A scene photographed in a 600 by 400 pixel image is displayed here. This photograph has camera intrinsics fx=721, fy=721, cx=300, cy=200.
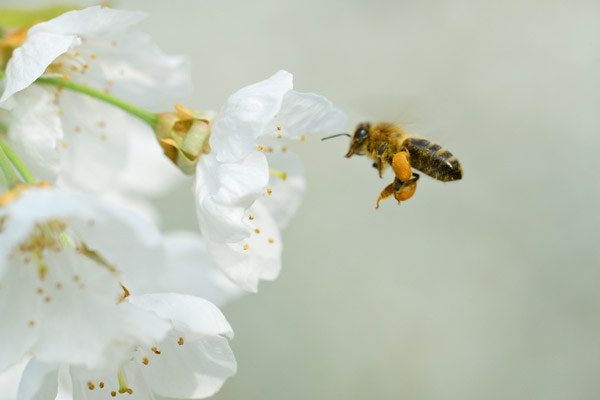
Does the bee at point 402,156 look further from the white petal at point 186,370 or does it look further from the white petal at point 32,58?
the white petal at point 32,58

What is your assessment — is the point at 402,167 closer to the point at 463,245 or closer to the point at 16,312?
the point at 16,312

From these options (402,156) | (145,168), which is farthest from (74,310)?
(145,168)

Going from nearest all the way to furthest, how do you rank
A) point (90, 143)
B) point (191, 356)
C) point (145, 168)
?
1. point (191, 356)
2. point (90, 143)
3. point (145, 168)

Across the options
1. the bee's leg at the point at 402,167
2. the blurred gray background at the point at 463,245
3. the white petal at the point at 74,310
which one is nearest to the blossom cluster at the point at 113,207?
the white petal at the point at 74,310

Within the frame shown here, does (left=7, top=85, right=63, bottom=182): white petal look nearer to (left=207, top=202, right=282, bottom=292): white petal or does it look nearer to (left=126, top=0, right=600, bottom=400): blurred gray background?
(left=207, top=202, right=282, bottom=292): white petal

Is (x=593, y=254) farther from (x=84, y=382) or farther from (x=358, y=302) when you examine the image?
(x=84, y=382)

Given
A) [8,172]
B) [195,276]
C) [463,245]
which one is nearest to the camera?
[8,172]
